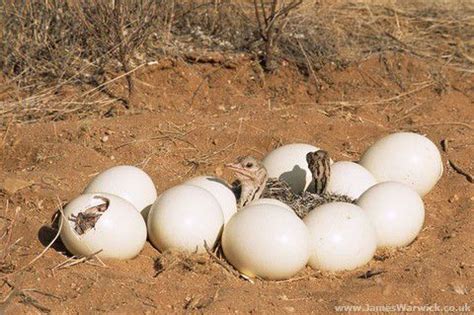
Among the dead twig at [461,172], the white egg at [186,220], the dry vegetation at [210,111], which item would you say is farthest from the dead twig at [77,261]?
the dead twig at [461,172]

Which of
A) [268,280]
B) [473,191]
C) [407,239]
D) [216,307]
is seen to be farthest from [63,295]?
[473,191]

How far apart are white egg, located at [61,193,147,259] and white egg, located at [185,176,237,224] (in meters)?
0.52

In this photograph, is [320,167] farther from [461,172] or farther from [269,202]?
[461,172]

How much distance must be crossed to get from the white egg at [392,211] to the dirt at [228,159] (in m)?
0.11

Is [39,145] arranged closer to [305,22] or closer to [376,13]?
[305,22]

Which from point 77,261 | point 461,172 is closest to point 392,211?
point 461,172

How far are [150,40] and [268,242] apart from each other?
4.31 meters

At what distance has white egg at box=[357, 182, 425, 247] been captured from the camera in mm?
5684

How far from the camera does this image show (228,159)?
7.12 metres

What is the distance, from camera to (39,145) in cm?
708

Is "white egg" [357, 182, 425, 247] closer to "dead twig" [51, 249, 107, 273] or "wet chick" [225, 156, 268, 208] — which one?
"wet chick" [225, 156, 268, 208]

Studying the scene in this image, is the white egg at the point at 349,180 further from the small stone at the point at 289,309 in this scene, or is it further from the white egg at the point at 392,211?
the small stone at the point at 289,309

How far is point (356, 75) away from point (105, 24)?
8.34ft

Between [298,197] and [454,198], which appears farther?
[454,198]
